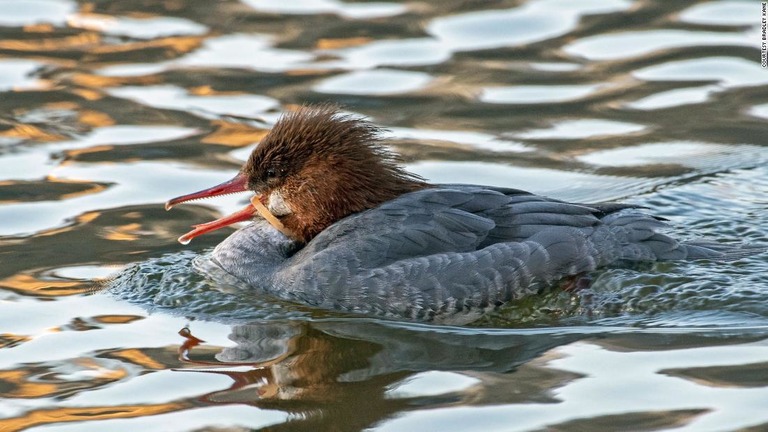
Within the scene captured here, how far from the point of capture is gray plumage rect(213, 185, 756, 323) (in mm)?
7559

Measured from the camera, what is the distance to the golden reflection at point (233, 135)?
35.4ft

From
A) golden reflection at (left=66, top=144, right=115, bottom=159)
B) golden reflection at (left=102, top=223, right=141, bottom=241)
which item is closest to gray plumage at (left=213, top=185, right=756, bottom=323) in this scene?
golden reflection at (left=102, top=223, right=141, bottom=241)

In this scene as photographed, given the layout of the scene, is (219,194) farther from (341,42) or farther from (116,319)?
(341,42)

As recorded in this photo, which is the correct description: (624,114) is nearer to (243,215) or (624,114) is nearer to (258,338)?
(243,215)

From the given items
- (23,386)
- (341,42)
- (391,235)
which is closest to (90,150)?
(341,42)

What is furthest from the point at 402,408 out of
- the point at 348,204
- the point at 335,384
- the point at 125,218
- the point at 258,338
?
the point at 125,218

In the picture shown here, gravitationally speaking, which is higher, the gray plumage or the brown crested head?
the brown crested head

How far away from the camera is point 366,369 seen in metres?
6.85

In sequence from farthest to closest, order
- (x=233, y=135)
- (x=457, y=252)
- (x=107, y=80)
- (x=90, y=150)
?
(x=107, y=80), (x=233, y=135), (x=90, y=150), (x=457, y=252)

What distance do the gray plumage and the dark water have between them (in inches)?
5.2

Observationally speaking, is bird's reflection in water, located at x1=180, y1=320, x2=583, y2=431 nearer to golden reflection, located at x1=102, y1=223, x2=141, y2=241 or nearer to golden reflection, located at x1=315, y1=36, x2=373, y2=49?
golden reflection, located at x1=102, y1=223, x2=141, y2=241

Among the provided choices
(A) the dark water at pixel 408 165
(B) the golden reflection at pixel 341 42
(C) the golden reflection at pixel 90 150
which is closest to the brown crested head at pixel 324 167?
(A) the dark water at pixel 408 165

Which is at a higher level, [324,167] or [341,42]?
[341,42]

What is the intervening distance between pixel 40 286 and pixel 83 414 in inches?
81.5
